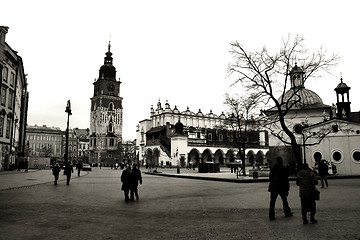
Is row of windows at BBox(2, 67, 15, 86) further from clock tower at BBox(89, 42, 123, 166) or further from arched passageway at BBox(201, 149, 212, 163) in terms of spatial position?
clock tower at BBox(89, 42, 123, 166)

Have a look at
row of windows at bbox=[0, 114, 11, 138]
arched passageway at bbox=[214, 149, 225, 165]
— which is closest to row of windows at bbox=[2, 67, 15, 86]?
row of windows at bbox=[0, 114, 11, 138]

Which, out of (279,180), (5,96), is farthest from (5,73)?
(279,180)

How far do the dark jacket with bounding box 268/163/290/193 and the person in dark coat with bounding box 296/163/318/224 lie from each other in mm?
599

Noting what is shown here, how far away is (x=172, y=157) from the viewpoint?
70000mm

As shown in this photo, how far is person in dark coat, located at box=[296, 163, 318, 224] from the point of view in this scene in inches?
327

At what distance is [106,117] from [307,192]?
4297 inches

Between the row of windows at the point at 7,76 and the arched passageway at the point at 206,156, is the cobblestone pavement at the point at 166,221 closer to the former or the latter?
the row of windows at the point at 7,76

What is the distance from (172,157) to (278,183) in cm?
6120

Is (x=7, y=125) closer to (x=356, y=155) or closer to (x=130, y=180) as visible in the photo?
(x=130, y=180)

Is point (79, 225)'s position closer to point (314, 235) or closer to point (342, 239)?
point (314, 235)

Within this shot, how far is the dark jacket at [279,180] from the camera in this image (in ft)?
30.5

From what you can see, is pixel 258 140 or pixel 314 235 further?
pixel 258 140

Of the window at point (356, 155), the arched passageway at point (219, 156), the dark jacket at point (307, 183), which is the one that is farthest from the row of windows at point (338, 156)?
the arched passageway at point (219, 156)

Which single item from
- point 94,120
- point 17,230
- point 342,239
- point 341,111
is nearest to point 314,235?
point 342,239
